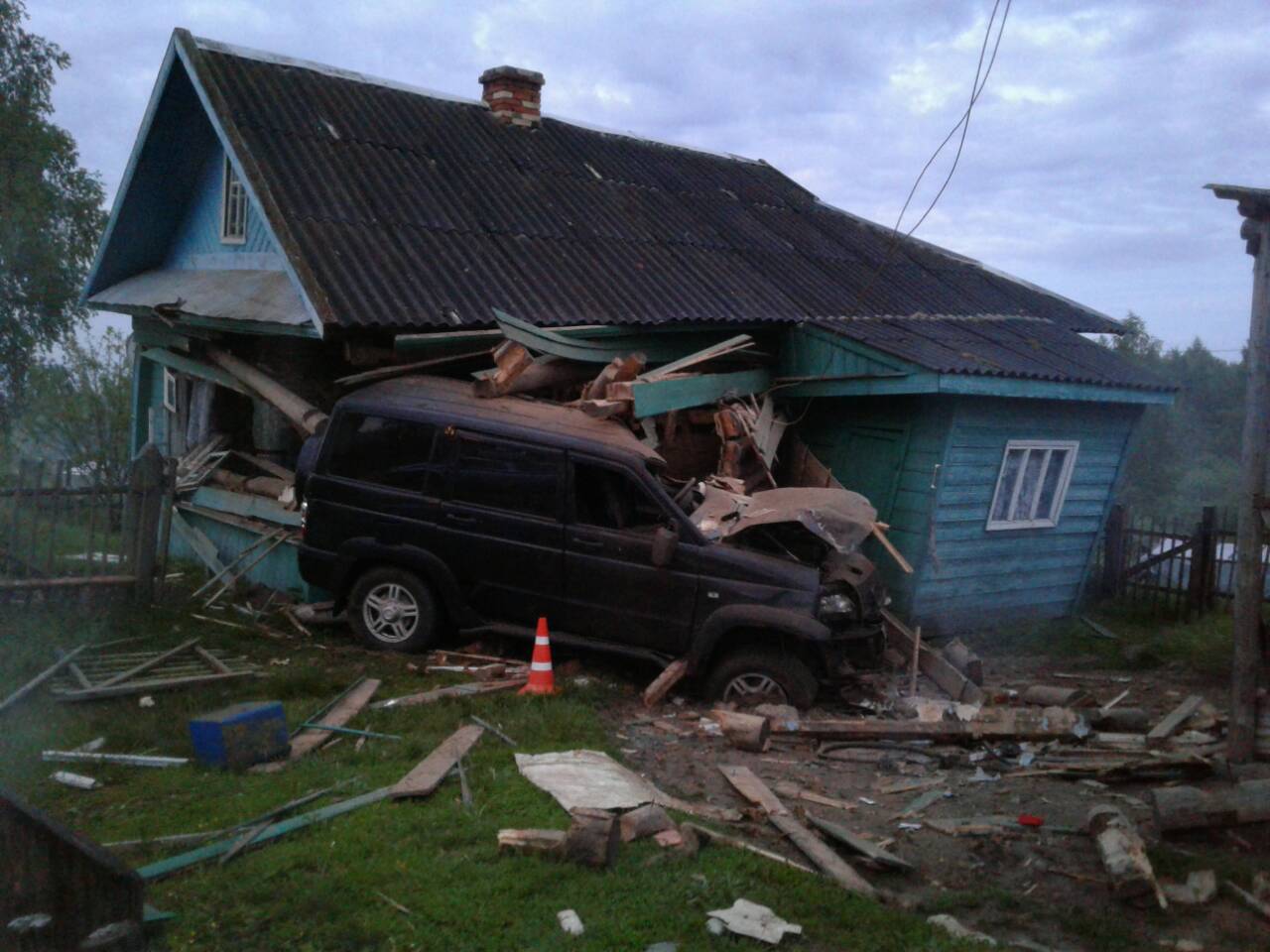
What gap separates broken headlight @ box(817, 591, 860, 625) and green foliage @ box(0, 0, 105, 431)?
19.4 m

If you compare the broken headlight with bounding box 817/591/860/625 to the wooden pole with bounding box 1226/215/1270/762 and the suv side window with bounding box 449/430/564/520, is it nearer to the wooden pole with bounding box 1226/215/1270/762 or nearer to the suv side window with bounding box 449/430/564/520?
the suv side window with bounding box 449/430/564/520

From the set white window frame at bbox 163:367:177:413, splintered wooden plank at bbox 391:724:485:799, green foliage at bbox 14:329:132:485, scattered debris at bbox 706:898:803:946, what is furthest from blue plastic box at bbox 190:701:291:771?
green foliage at bbox 14:329:132:485

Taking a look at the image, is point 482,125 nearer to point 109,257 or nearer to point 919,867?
point 109,257

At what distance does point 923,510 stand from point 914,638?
218 centimetres

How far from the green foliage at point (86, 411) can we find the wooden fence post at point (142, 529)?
1123 centimetres

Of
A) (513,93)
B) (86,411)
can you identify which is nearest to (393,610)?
(513,93)

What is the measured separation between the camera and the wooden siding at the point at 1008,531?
36.9ft

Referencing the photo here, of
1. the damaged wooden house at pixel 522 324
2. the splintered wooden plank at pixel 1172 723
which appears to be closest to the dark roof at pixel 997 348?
the damaged wooden house at pixel 522 324

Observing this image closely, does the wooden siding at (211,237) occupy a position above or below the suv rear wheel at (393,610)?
above

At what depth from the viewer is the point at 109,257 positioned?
46.3 feet

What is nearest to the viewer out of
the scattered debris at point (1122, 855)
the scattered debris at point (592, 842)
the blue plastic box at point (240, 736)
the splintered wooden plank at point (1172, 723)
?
the scattered debris at point (592, 842)

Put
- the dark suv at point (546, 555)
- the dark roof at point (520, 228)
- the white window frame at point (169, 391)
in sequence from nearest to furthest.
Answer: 1. the dark suv at point (546, 555)
2. the dark roof at point (520, 228)
3. the white window frame at point (169, 391)

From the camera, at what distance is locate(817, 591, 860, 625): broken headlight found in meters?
8.05

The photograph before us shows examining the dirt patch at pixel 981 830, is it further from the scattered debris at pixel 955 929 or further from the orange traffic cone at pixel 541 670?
the orange traffic cone at pixel 541 670
